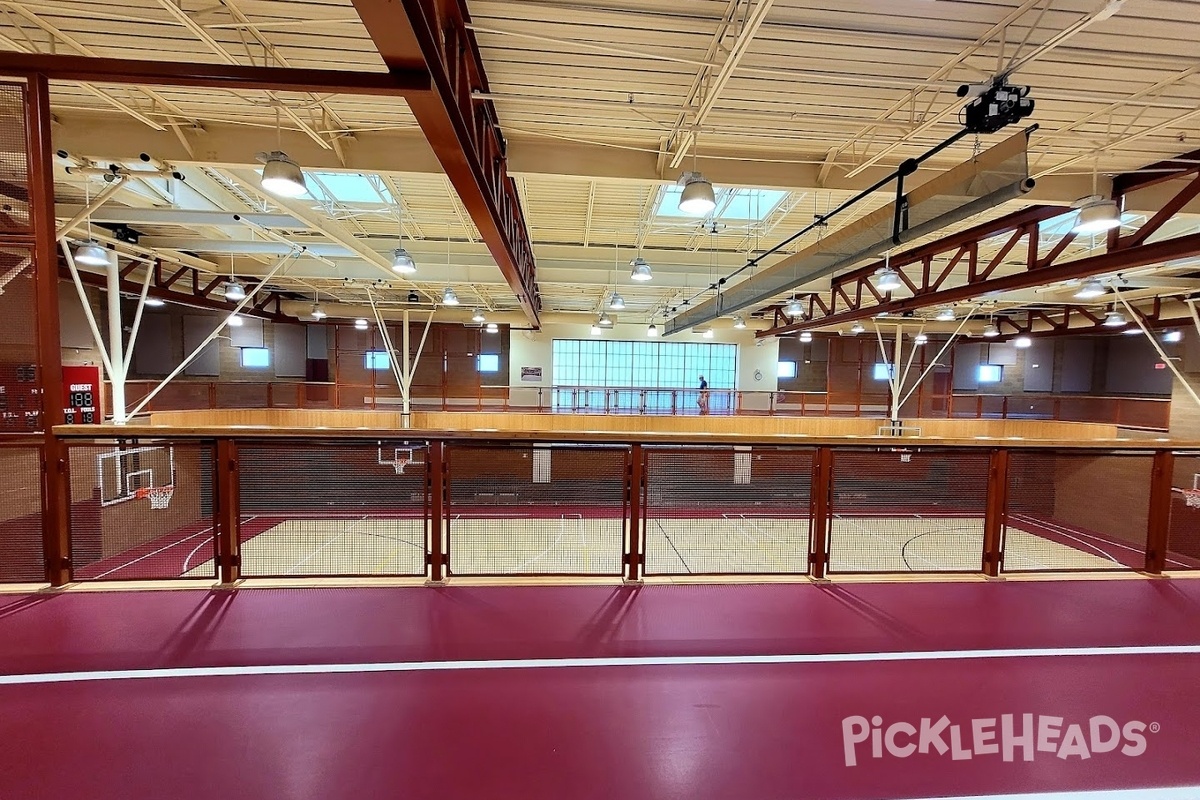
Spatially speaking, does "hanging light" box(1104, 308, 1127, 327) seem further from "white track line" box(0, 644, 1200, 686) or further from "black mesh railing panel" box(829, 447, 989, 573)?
"white track line" box(0, 644, 1200, 686)

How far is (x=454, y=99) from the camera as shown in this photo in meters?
2.99

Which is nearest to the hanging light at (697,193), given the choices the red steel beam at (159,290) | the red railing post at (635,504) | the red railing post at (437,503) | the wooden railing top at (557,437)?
the wooden railing top at (557,437)

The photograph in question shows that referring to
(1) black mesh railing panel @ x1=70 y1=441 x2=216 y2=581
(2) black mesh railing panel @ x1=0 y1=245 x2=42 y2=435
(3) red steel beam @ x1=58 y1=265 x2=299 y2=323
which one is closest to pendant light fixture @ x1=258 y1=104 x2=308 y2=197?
(2) black mesh railing panel @ x1=0 y1=245 x2=42 y2=435

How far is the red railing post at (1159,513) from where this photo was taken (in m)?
3.83

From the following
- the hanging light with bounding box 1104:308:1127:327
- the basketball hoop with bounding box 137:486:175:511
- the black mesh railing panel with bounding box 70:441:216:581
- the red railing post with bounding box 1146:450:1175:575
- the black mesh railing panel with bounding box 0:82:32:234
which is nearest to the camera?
the black mesh railing panel with bounding box 0:82:32:234

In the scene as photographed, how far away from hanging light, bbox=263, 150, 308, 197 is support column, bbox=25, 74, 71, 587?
3.86 feet

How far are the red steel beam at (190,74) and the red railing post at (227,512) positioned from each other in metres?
2.23

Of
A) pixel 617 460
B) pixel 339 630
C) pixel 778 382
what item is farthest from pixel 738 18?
pixel 778 382

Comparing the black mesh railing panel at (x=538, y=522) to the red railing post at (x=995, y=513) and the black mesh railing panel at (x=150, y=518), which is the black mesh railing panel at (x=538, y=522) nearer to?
the black mesh railing panel at (x=150, y=518)

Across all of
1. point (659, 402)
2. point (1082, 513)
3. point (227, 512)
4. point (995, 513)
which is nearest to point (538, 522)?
point (659, 402)

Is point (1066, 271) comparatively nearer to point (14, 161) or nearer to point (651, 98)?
point (651, 98)

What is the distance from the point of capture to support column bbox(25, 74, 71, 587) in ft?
9.94

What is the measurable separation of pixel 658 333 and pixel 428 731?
46.8 feet
